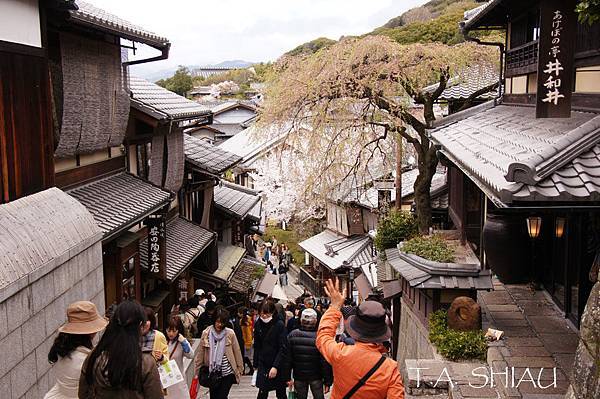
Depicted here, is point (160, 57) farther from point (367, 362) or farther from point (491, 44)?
point (367, 362)

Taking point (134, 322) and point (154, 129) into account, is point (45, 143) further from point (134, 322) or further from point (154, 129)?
point (154, 129)

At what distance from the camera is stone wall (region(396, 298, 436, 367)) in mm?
12027

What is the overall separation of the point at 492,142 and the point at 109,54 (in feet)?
24.3

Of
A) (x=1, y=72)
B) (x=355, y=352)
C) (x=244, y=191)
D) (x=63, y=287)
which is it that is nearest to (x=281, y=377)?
(x=63, y=287)

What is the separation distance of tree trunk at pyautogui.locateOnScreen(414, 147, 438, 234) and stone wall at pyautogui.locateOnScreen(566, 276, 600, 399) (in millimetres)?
12117

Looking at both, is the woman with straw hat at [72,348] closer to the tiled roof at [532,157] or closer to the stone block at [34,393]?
the stone block at [34,393]

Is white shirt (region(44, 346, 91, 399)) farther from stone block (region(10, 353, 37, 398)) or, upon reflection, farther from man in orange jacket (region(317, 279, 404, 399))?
man in orange jacket (region(317, 279, 404, 399))

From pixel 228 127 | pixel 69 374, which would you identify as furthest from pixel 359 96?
pixel 228 127

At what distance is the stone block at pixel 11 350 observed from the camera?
6254 millimetres

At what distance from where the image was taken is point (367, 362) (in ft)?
16.7

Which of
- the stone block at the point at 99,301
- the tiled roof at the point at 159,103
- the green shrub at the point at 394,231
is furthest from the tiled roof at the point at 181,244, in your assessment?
the green shrub at the point at 394,231

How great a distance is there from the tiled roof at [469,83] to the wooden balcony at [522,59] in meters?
2.39

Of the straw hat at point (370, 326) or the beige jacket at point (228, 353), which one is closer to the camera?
the straw hat at point (370, 326)

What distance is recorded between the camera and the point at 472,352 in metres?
9.91
